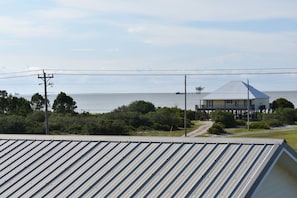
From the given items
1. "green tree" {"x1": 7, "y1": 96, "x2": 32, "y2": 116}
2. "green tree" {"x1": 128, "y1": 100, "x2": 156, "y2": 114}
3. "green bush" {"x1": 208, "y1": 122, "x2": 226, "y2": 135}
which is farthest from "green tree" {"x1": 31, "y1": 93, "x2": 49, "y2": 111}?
"green bush" {"x1": 208, "y1": 122, "x2": 226, "y2": 135}

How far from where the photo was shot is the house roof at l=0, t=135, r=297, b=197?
9867 mm

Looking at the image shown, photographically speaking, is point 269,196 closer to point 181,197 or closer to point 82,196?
point 181,197

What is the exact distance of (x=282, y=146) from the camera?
34.2 feet

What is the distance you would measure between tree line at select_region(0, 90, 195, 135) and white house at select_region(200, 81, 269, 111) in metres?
11.9

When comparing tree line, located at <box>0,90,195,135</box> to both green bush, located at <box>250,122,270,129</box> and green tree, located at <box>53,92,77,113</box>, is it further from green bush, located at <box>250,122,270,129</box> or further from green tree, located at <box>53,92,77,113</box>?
green bush, located at <box>250,122,270,129</box>

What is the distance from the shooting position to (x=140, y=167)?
1081 cm

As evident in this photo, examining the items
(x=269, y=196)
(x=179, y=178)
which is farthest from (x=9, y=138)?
(x=269, y=196)

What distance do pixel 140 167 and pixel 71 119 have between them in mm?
52838

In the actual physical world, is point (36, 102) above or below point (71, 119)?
above

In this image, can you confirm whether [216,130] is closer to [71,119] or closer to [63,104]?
[71,119]

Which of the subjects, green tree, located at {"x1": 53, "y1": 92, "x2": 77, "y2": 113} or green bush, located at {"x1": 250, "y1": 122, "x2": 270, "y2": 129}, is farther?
green tree, located at {"x1": 53, "y1": 92, "x2": 77, "y2": 113}

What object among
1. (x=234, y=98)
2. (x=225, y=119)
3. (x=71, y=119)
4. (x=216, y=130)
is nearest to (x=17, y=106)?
(x=71, y=119)

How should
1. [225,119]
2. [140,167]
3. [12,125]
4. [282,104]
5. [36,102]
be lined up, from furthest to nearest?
[282,104] < [225,119] < [36,102] < [12,125] < [140,167]

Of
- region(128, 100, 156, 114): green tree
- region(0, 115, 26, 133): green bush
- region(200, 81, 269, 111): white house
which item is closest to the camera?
region(0, 115, 26, 133): green bush
